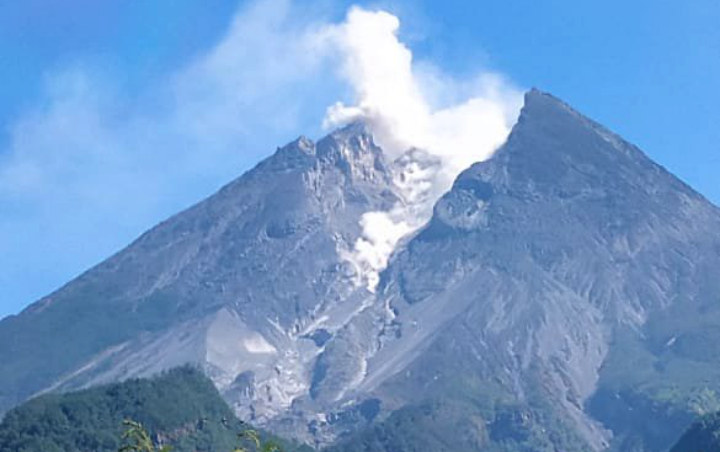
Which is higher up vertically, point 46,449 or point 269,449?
point 46,449

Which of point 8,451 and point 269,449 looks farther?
point 8,451

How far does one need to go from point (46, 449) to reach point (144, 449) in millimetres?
132036

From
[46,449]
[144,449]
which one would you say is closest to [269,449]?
[144,449]

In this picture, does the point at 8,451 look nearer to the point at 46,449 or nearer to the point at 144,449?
the point at 46,449

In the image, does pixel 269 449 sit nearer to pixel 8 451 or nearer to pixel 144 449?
pixel 144 449

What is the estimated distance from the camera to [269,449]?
68.7 m

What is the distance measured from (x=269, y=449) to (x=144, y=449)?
559 cm

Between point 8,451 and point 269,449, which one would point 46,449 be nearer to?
point 8,451

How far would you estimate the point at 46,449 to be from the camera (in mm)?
198500

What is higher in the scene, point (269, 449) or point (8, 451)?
point (8, 451)

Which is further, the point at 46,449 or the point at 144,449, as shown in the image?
the point at 46,449

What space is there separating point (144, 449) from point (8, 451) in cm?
13217

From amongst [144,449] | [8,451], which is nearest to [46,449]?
[8,451]
